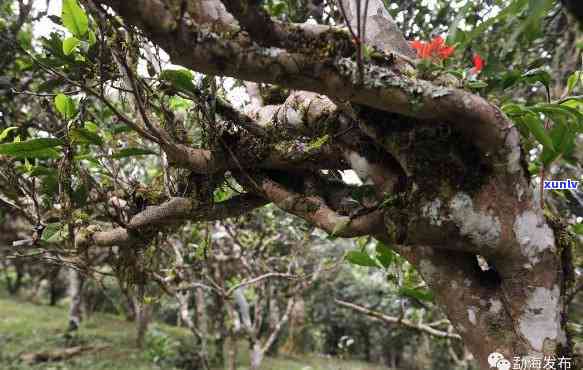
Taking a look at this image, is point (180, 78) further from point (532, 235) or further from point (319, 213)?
point (532, 235)

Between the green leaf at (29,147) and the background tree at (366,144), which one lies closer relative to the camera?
the background tree at (366,144)

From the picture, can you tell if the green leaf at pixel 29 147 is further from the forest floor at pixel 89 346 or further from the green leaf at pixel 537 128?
the forest floor at pixel 89 346

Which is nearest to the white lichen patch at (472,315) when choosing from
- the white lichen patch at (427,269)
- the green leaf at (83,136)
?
the white lichen patch at (427,269)

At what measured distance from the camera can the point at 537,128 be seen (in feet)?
3.45

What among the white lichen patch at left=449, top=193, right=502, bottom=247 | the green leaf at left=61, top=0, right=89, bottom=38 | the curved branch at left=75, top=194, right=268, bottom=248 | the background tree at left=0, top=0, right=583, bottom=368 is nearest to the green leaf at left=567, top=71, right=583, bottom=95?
the background tree at left=0, top=0, right=583, bottom=368

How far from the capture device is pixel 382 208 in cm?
102

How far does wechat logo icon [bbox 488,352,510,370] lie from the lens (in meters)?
0.96

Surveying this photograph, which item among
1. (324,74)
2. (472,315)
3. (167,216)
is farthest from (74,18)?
(472,315)

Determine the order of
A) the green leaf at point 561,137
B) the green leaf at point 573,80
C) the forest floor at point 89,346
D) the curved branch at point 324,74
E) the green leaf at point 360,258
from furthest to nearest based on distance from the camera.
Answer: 1. the forest floor at point 89,346
2. the green leaf at point 360,258
3. the green leaf at point 573,80
4. the green leaf at point 561,137
5. the curved branch at point 324,74

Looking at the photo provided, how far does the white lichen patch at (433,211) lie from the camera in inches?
37.4

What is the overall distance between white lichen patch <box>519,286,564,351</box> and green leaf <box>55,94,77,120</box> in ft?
4.76

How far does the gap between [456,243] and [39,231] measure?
52.8 inches

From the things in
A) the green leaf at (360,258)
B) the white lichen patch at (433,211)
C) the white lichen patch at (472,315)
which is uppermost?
the white lichen patch at (433,211)

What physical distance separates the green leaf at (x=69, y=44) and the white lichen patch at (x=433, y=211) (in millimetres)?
1149
